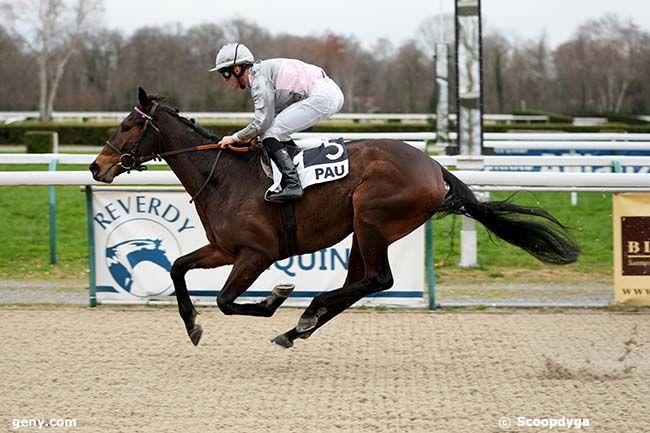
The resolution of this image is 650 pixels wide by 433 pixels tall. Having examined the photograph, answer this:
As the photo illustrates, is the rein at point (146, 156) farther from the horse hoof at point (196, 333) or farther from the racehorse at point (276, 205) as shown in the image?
the horse hoof at point (196, 333)

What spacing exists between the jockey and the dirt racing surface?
3.96 feet

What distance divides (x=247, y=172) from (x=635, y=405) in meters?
2.74

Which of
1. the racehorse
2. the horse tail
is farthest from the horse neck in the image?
the horse tail

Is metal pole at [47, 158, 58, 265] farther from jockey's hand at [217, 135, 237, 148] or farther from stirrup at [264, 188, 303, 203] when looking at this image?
stirrup at [264, 188, 303, 203]

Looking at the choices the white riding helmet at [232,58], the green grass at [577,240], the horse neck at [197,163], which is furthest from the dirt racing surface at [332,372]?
the green grass at [577,240]

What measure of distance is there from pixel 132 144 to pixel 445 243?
5.93 m

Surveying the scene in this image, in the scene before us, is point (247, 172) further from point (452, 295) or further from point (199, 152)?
point (452, 295)

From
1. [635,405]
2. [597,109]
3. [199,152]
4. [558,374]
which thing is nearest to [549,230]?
[558,374]

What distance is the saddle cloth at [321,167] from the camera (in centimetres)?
668

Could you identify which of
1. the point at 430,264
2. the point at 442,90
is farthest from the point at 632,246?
the point at 442,90

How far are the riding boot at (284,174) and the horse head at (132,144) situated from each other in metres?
0.80

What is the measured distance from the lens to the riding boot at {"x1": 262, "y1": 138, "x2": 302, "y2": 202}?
6.62 meters

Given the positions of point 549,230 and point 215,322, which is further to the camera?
point 215,322

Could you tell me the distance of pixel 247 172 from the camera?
272 inches
